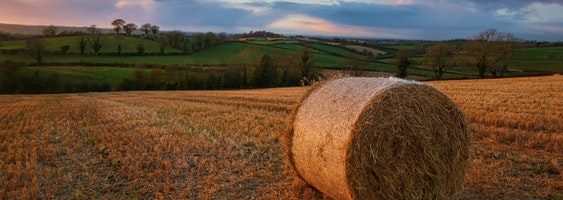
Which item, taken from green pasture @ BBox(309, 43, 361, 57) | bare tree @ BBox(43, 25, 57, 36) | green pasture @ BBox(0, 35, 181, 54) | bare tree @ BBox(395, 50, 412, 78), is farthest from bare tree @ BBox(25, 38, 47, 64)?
bare tree @ BBox(395, 50, 412, 78)

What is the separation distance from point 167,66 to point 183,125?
150 feet

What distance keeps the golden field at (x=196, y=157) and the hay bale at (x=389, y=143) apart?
1101 millimetres

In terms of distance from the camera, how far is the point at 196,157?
8320 mm

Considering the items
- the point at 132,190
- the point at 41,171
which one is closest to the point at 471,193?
the point at 132,190

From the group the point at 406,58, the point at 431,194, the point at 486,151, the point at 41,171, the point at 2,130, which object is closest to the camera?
the point at 431,194

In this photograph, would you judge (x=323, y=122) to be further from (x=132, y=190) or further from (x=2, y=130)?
(x=2, y=130)

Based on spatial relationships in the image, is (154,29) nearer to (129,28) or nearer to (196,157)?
(129,28)

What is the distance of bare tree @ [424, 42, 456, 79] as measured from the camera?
5469cm

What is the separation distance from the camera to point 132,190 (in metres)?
6.41

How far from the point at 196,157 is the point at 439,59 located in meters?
52.7

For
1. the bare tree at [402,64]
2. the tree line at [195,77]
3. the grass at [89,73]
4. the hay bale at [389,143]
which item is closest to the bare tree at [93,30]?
the grass at [89,73]

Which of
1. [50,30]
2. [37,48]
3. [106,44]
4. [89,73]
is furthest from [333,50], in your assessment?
[50,30]

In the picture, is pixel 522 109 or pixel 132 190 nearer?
pixel 132 190

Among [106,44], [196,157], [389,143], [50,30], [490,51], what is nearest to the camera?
[389,143]
